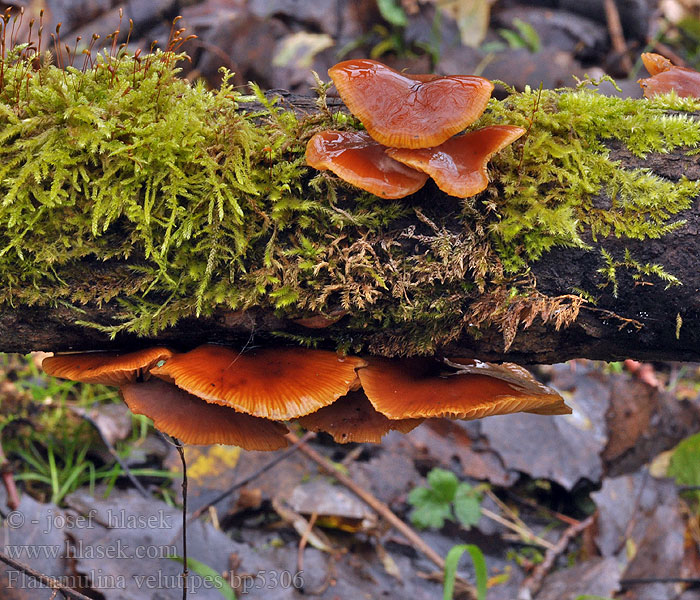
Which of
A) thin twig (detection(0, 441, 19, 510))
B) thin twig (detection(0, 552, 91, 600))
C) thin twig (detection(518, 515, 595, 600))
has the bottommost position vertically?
thin twig (detection(518, 515, 595, 600))

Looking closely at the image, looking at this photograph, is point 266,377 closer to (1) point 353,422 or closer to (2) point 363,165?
(1) point 353,422

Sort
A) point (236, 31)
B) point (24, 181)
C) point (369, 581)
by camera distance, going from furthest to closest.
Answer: point (236, 31) → point (369, 581) → point (24, 181)

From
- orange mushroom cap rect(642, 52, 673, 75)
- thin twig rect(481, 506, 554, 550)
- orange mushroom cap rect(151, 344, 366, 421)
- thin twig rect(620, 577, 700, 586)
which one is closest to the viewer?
orange mushroom cap rect(151, 344, 366, 421)

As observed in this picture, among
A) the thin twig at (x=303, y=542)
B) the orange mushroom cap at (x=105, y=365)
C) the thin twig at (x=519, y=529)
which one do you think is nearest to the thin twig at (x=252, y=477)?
the thin twig at (x=303, y=542)

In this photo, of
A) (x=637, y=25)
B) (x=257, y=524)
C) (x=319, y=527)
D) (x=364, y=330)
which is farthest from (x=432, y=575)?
(x=637, y=25)

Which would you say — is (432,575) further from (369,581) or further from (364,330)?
(364,330)

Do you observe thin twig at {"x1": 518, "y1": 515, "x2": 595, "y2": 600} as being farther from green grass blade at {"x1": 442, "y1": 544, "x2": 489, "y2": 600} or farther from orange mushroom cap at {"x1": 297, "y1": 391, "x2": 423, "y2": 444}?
orange mushroom cap at {"x1": 297, "y1": 391, "x2": 423, "y2": 444}

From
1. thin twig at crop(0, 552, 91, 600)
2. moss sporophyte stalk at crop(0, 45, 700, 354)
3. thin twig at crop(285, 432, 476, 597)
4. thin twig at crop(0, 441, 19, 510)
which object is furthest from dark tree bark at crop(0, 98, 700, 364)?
thin twig at crop(285, 432, 476, 597)
